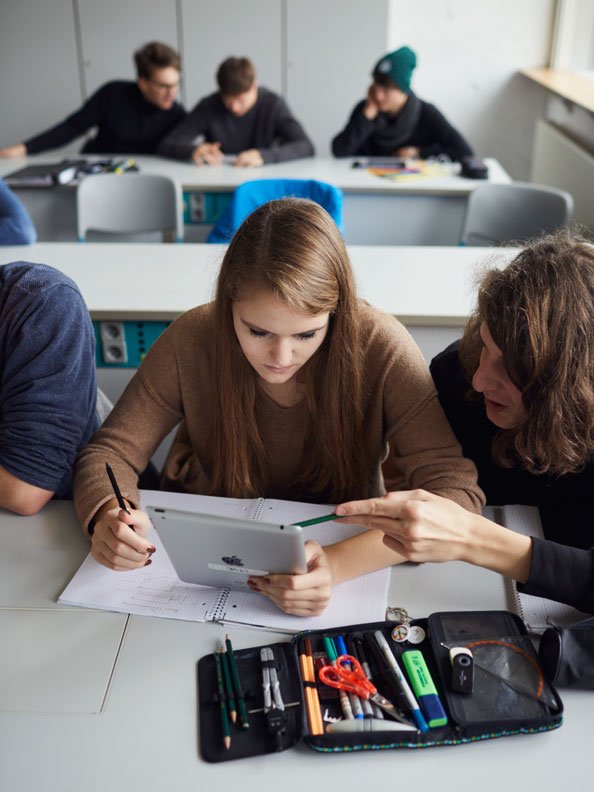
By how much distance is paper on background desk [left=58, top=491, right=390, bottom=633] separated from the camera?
39.6 inches

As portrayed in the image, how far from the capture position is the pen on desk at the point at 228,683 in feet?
2.80

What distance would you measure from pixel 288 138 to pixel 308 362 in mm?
3269

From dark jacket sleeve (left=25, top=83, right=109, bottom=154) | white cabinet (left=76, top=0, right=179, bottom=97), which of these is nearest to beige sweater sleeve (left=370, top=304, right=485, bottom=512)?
dark jacket sleeve (left=25, top=83, right=109, bottom=154)

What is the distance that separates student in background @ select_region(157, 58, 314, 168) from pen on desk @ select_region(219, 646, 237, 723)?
344 cm

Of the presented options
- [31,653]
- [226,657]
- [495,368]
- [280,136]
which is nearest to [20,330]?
[31,653]

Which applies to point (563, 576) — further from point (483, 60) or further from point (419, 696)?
point (483, 60)

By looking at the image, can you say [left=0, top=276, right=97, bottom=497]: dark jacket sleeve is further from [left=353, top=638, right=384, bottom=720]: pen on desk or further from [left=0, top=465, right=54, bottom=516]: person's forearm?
[left=353, top=638, right=384, bottom=720]: pen on desk

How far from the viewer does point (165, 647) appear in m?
0.96

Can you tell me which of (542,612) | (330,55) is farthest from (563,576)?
(330,55)

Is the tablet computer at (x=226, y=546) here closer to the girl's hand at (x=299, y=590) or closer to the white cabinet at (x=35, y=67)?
the girl's hand at (x=299, y=590)

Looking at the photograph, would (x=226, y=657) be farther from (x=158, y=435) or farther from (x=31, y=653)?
(x=158, y=435)

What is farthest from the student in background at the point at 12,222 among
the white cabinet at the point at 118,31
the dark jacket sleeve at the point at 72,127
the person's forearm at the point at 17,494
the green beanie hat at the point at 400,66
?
the white cabinet at the point at 118,31

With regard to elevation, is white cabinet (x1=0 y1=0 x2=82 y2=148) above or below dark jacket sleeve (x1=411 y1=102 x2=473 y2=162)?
above

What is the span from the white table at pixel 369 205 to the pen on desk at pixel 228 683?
2.70m
